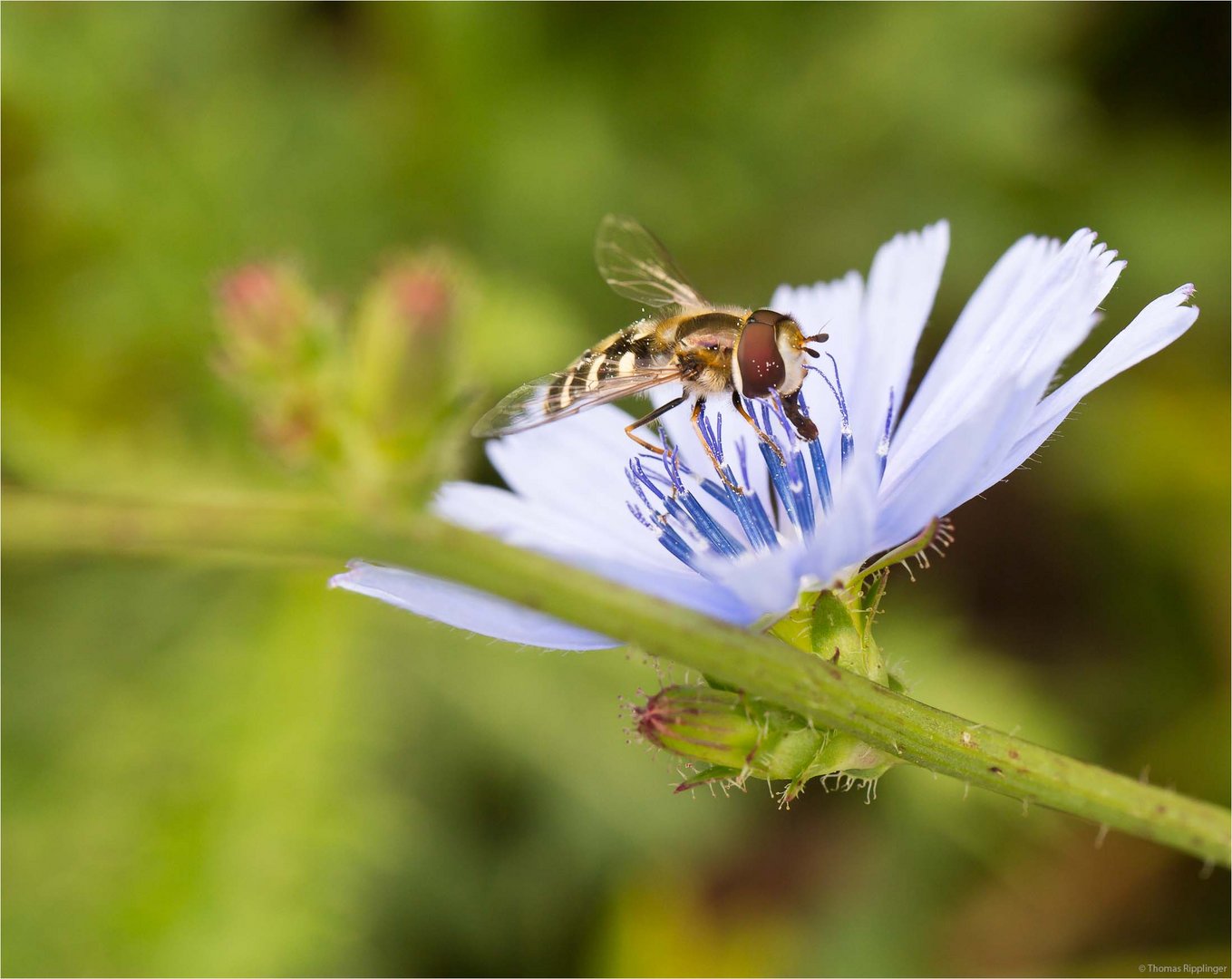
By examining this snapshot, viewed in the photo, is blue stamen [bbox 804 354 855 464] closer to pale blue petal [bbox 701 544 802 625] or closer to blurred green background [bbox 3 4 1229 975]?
pale blue petal [bbox 701 544 802 625]

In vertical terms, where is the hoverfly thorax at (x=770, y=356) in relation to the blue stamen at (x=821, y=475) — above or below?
above

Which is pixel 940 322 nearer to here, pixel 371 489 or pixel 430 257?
pixel 430 257

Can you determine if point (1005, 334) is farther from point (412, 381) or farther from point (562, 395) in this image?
point (412, 381)

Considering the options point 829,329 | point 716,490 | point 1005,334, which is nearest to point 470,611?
point 716,490

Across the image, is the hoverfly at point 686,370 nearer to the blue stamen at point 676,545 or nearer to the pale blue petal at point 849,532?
the blue stamen at point 676,545

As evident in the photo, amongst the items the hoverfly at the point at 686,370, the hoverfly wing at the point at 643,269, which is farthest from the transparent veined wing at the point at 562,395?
the hoverfly wing at the point at 643,269

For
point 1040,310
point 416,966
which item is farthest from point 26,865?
point 1040,310

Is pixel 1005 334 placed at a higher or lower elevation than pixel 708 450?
lower
